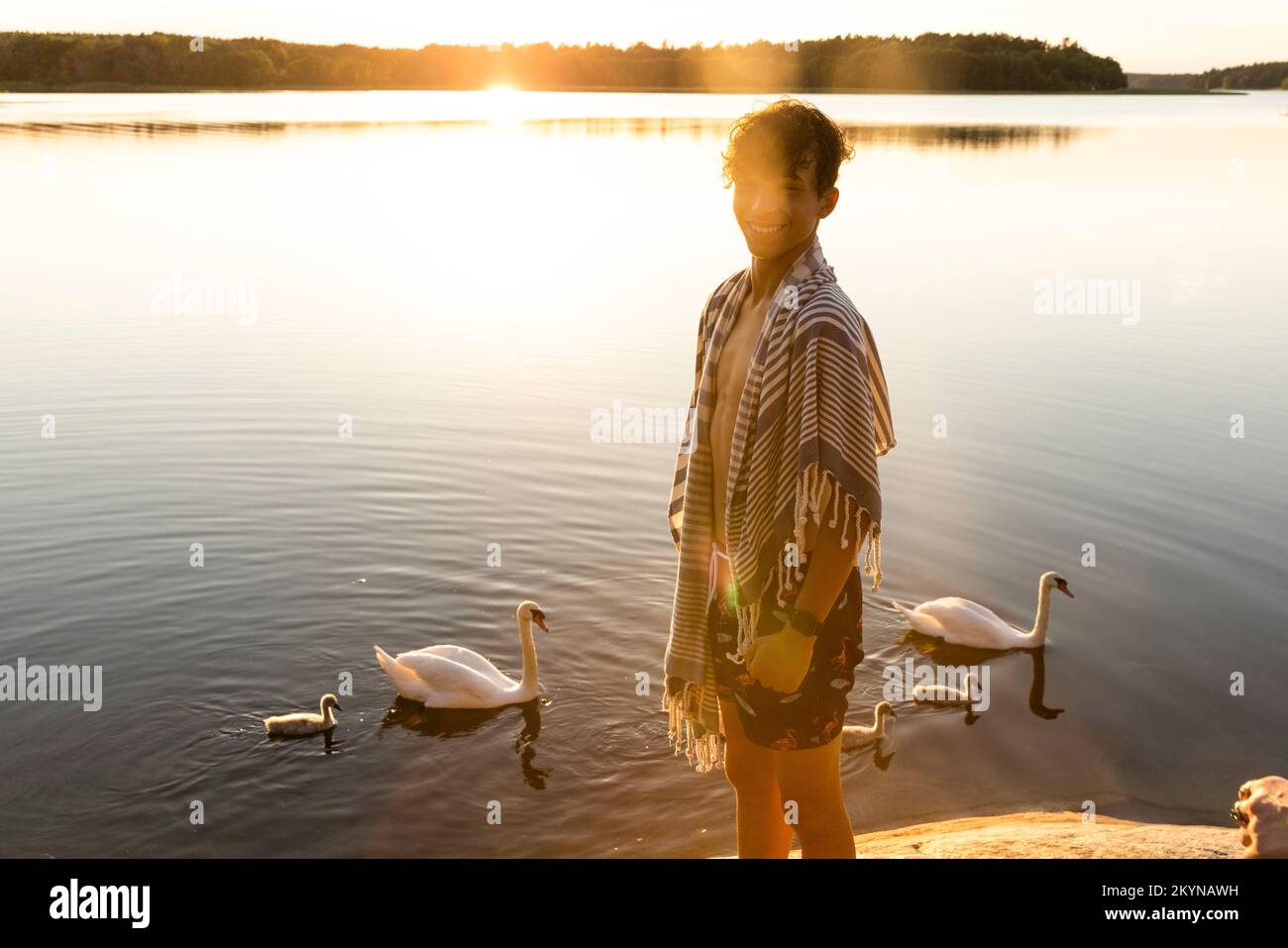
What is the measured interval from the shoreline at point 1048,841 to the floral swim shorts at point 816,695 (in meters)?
2.31

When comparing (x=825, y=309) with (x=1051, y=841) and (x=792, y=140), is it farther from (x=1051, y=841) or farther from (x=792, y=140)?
(x=1051, y=841)

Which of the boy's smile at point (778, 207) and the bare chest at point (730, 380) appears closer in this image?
the boy's smile at point (778, 207)

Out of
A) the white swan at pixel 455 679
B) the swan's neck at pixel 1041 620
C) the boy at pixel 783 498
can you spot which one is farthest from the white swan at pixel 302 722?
the swan's neck at pixel 1041 620

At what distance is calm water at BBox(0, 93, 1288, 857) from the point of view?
361 inches

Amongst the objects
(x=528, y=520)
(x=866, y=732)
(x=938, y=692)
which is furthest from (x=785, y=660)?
(x=528, y=520)

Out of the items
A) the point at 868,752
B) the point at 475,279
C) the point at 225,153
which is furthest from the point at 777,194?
the point at 225,153

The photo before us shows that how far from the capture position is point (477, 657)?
10570 millimetres

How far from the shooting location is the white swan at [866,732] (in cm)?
966

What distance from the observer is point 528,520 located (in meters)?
14.2

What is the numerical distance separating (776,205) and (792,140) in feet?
0.82

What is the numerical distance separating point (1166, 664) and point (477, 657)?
6417mm

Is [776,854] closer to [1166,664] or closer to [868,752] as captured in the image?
[868,752]

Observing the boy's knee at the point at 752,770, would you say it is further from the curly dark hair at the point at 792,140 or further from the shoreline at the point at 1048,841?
the curly dark hair at the point at 792,140
